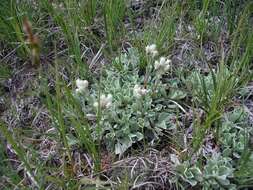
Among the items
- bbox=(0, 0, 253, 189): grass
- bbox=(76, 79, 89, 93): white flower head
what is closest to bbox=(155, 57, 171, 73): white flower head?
bbox=(0, 0, 253, 189): grass

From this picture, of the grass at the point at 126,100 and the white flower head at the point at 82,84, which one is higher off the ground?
the white flower head at the point at 82,84

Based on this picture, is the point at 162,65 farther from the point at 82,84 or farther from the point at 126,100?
the point at 82,84

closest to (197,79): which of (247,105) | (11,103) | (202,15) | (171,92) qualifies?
(171,92)

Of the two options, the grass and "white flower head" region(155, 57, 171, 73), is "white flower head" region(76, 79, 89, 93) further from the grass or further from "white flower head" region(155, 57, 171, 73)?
"white flower head" region(155, 57, 171, 73)

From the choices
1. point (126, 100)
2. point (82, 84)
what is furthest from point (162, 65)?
point (82, 84)

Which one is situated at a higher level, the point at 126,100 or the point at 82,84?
the point at 82,84

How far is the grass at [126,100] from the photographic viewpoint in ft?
5.05

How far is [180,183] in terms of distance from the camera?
5.12ft

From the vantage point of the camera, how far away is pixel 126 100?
1807 mm

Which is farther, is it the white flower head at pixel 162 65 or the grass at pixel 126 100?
the white flower head at pixel 162 65

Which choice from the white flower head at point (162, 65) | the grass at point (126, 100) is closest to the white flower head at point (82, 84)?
the grass at point (126, 100)

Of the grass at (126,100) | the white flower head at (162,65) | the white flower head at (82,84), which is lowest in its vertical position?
the grass at (126,100)

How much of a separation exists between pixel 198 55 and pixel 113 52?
0.50 metres

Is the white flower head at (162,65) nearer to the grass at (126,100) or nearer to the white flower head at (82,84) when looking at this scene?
the grass at (126,100)
